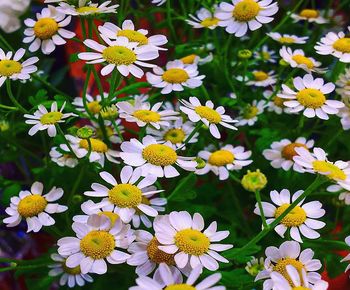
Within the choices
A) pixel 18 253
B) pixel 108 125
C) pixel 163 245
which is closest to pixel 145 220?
pixel 163 245

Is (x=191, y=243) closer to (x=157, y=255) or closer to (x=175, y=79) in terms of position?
(x=157, y=255)

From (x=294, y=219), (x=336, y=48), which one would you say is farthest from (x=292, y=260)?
(x=336, y=48)

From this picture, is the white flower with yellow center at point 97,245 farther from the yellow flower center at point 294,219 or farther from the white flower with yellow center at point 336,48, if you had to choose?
the white flower with yellow center at point 336,48

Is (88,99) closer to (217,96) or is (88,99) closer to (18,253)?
(217,96)

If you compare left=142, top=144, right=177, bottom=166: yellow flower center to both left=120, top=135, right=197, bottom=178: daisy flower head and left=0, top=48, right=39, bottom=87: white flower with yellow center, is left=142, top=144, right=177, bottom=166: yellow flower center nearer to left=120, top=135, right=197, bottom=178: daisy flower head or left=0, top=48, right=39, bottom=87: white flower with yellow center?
left=120, top=135, right=197, bottom=178: daisy flower head

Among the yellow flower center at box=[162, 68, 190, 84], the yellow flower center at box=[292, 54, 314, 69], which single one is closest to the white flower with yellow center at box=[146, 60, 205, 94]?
the yellow flower center at box=[162, 68, 190, 84]

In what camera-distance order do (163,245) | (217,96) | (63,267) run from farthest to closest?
(217,96)
(63,267)
(163,245)

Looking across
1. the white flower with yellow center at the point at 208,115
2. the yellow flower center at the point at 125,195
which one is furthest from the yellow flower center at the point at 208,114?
the yellow flower center at the point at 125,195
